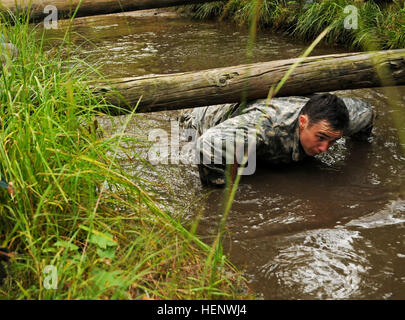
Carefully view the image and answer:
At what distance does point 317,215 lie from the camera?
287cm

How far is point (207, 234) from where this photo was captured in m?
2.67

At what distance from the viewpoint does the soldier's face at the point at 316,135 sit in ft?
9.93

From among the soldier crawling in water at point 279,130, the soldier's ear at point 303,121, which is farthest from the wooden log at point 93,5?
the soldier's ear at point 303,121

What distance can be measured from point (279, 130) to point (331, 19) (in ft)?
11.4

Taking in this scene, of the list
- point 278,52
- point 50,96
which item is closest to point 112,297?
point 50,96

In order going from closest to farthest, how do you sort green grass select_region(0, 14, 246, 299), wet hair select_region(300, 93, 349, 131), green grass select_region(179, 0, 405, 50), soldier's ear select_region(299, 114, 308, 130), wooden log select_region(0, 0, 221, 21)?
green grass select_region(0, 14, 246, 299) < wet hair select_region(300, 93, 349, 131) < soldier's ear select_region(299, 114, 308, 130) < wooden log select_region(0, 0, 221, 21) < green grass select_region(179, 0, 405, 50)

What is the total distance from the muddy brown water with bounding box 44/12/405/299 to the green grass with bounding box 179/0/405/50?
43.5 inches

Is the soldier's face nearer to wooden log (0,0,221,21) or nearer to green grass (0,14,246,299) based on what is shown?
green grass (0,14,246,299)

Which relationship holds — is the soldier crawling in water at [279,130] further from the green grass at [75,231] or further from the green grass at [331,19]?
the green grass at [331,19]

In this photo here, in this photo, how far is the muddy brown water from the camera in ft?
7.41

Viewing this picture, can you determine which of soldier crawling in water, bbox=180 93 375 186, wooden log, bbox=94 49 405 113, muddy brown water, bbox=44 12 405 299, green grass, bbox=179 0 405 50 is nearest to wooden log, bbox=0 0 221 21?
green grass, bbox=179 0 405 50

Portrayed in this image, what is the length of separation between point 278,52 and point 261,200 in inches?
143

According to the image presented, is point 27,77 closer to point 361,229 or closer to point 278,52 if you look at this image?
point 361,229

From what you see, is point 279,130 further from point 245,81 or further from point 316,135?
point 245,81
